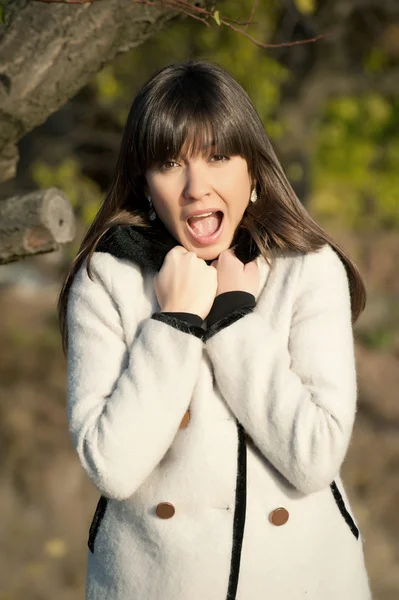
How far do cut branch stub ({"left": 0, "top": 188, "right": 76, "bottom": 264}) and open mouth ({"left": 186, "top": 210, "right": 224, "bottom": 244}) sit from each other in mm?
606

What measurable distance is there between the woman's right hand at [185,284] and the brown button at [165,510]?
439mm

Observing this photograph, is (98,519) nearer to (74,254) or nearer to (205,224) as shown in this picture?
(205,224)

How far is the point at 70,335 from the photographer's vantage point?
2.30m

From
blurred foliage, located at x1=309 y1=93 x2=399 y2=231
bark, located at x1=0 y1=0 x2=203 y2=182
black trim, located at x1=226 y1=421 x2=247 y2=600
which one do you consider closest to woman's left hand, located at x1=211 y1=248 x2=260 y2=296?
black trim, located at x1=226 y1=421 x2=247 y2=600

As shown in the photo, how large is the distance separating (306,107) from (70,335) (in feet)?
17.9

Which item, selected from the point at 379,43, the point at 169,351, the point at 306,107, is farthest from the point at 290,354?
the point at 379,43

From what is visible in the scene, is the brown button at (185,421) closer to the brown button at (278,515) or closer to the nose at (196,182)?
the brown button at (278,515)

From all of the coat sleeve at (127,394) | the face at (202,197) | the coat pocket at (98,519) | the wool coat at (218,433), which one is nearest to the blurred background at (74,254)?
the face at (202,197)

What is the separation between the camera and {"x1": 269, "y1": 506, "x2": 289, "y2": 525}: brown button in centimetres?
219

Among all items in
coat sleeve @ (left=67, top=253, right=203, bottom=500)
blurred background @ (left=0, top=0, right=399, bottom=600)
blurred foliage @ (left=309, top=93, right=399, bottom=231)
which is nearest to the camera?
coat sleeve @ (left=67, top=253, right=203, bottom=500)

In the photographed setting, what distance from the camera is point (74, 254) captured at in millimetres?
7332

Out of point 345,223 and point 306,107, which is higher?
point 306,107

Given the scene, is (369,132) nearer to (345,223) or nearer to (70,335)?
(345,223)

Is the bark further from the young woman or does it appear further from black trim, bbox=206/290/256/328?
black trim, bbox=206/290/256/328
